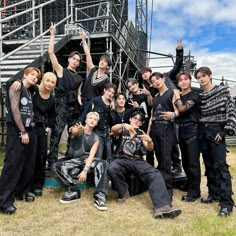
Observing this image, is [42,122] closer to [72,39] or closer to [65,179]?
[65,179]

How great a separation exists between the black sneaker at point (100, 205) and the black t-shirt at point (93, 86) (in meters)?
1.38

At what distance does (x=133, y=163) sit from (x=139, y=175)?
170mm

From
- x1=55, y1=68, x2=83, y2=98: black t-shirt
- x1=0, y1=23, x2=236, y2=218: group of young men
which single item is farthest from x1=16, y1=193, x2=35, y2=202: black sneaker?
x1=55, y1=68, x2=83, y2=98: black t-shirt

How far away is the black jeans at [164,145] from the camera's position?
170 inches

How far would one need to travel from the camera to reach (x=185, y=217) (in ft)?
12.7

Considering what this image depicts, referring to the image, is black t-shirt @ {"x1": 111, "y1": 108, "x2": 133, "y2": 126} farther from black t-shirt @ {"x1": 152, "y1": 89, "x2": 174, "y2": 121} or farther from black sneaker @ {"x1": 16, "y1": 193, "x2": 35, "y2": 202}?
black sneaker @ {"x1": 16, "y1": 193, "x2": 35, "y2": 202}

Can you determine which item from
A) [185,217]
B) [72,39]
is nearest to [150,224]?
[185,217]

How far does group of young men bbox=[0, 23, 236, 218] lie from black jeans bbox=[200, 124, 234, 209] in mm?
11

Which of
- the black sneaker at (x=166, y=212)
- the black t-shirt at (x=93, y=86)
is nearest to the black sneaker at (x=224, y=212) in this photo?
the black sneaker at (x=166, y=212)

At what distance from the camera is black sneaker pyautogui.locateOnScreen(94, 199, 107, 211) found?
4023mm

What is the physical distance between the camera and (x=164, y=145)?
431 centimetres

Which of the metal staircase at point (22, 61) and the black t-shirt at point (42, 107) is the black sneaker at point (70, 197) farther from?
the metal staircase at point (22, 61)

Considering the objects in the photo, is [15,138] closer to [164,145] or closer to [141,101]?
[164,145]

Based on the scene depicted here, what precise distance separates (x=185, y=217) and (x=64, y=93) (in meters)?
2.15
